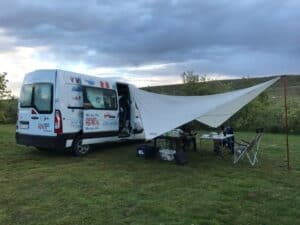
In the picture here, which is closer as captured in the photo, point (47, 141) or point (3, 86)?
point (47, 141)

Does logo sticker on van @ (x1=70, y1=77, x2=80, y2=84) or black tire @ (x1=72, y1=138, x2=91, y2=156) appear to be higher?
logo sticker on van @ (x1=70, y1=77, x2=80, y2=84)

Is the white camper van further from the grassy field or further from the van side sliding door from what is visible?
the grassy field

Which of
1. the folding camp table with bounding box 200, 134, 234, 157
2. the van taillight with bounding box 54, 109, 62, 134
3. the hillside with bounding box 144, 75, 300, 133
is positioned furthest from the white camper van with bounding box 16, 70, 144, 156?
the hillside with bounding box 144, 75, 300, 133

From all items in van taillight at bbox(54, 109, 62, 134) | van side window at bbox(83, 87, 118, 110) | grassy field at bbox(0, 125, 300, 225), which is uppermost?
van side window at bbox(83, 87, 118, 110)

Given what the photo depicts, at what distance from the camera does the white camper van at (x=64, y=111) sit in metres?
8.83

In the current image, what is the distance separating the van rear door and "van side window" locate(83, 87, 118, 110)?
37.0 inches

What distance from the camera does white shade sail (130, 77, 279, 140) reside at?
8.04m

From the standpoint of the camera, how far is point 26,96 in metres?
9.35

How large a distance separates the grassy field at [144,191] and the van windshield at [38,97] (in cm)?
126

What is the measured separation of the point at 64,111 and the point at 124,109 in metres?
2.72

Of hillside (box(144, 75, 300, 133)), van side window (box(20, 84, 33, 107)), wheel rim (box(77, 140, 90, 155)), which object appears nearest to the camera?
van side window (box(20, 84, 33, 107))

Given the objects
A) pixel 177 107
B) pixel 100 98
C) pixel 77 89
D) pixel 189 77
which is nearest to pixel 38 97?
pixel 77 89

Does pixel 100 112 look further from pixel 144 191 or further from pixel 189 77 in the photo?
pixel 189 77

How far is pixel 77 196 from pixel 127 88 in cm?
581
